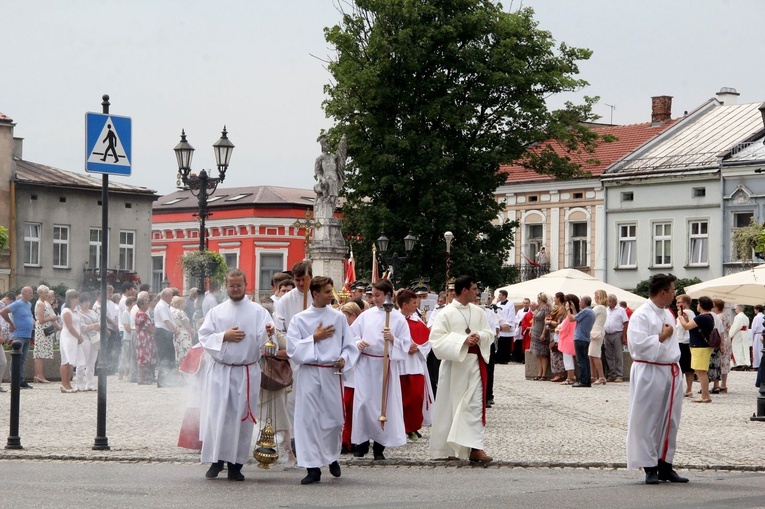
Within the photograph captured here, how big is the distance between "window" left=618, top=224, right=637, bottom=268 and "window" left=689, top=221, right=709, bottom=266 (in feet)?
9.30

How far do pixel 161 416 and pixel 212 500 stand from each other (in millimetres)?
8501

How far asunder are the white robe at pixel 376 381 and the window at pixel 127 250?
54.5 meters

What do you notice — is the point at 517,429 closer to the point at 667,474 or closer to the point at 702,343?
the point at 667,474

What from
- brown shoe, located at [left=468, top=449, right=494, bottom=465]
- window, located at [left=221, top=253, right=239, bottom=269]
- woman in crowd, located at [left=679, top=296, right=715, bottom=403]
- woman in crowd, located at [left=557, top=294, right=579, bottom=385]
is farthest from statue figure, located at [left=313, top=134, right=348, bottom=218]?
window, located at [left=221, top=253, right=239, bottom=269]

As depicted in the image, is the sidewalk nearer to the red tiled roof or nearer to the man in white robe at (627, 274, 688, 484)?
the man in white robe at (627, 274, 688, 484)

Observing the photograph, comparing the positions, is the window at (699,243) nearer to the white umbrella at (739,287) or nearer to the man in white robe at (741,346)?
the man in white robe at (741,346)

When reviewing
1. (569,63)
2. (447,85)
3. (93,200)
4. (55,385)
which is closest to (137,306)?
(55,385)

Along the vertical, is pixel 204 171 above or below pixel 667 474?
above

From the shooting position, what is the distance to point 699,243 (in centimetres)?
5631

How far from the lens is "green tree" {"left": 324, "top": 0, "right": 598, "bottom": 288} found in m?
45.9

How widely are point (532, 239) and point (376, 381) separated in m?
48.3

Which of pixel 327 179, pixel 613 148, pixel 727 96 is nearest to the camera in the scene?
pixel 327 179

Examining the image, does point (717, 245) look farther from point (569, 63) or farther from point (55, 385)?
point (55, 385)

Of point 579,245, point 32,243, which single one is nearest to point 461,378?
point 579,245
